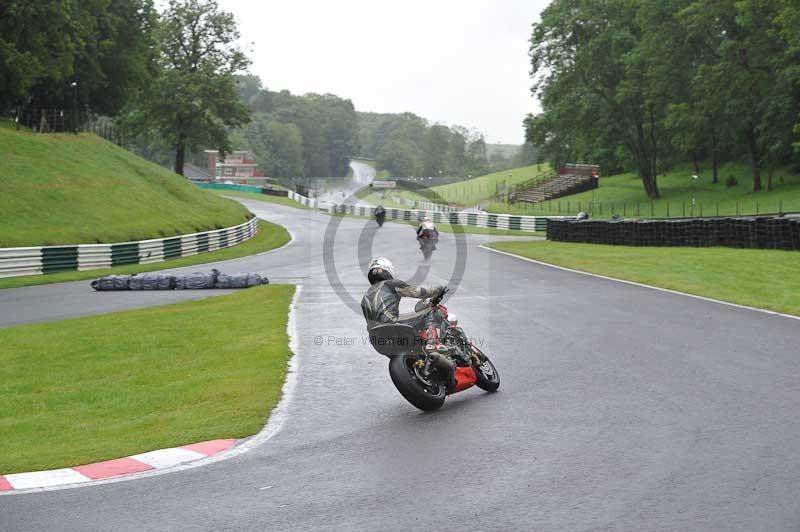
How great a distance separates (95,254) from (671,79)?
159 feet

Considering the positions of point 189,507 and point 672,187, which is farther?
point 672,187

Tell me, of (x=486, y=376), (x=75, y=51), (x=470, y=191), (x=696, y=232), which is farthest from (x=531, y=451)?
(x=470, y=191)

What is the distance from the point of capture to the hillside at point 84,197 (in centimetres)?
3600

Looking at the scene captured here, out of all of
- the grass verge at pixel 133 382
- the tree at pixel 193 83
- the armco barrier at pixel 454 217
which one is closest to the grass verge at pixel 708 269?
the grass verge at pixel 133 382

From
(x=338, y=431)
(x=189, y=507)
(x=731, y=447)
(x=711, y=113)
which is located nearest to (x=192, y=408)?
(x=338, y=431)

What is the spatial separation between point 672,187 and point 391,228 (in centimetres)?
3362

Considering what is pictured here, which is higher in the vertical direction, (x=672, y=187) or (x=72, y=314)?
(x=672, y=187)

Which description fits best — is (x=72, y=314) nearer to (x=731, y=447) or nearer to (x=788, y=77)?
(x=731, y=447)

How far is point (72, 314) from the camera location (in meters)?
19.9

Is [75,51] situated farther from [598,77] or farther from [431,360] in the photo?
[431,360]

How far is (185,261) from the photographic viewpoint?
36219mm

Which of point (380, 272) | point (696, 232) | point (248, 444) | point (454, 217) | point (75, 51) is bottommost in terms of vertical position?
point (248, 444)

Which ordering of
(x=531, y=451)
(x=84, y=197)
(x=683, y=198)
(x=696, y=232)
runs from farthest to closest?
(x=683, y=198)
(x=84, y=197)
(x=696, y=232)
(x=531, y=451)

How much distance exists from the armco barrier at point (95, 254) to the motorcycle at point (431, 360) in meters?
22.5
